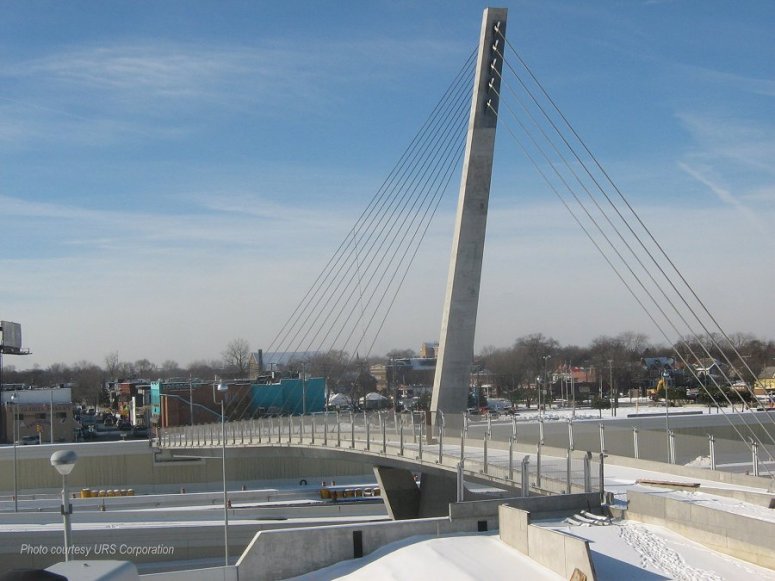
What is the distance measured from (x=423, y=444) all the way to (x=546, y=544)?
14532mm

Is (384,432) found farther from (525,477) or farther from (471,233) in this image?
(525,477)

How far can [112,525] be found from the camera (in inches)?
1474

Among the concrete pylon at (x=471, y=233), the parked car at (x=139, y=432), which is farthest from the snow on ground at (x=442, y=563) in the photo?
the parked car at (x=139, y=432)

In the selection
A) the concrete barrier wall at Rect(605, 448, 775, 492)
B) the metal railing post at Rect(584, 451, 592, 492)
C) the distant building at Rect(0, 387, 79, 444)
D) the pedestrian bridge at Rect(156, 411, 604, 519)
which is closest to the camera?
the metal railing post at Rect(584, 451, 592, 492)

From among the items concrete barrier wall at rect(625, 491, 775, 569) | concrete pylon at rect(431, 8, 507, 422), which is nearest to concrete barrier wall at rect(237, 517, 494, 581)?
concrete barrier wall at rect(625, 491, 775, 569)

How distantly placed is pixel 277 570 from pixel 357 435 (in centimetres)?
1513

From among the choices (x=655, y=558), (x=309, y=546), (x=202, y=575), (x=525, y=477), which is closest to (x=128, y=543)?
(x=202, y=575)

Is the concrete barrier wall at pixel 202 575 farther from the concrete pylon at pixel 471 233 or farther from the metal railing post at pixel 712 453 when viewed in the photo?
the concrete pylon at pixel 471 233

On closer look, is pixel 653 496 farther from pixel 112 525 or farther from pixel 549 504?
pixel 112 525

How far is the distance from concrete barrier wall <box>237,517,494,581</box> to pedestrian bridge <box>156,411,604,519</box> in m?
2.17

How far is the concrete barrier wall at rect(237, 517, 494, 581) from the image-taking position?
60.0 feet

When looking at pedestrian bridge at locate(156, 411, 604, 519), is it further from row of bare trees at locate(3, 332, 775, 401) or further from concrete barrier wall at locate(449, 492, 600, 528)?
row of bare trees at locate(3, 332, 775, 401)

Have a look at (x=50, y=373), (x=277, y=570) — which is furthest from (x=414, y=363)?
(x=277, y=570)

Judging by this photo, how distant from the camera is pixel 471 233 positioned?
31906 mm
